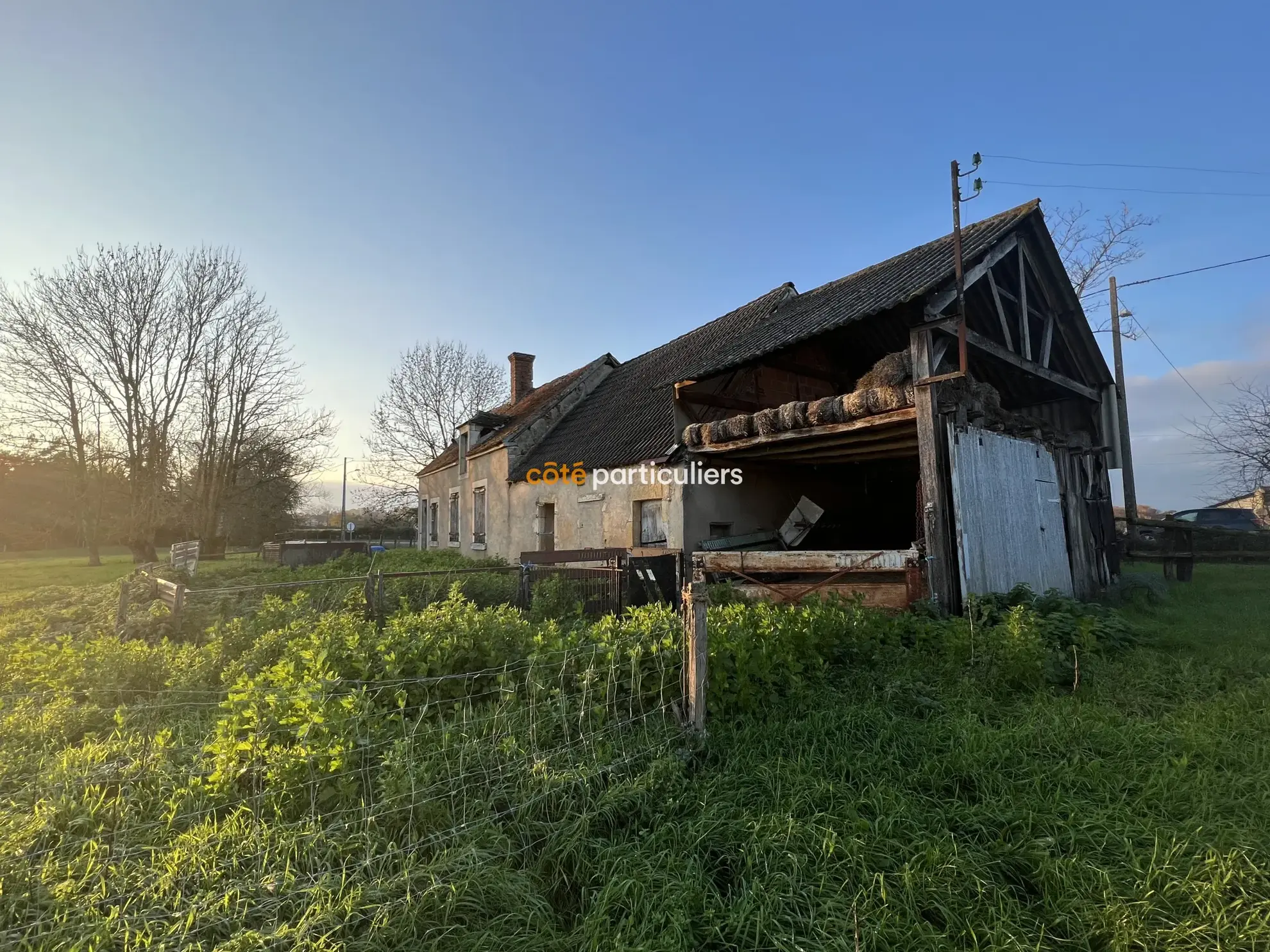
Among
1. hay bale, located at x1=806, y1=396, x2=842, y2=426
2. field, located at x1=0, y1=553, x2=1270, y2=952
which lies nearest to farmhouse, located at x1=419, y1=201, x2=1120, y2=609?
hay bale, located at x1=806, y1=396, x2=842, y2=426

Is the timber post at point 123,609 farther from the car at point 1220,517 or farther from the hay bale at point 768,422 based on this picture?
the car at point 1220,517

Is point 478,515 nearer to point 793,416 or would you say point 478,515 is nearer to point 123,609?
point 123,609

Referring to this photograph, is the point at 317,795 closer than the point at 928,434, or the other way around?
the point at 317,795

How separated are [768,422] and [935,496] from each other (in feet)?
9.04

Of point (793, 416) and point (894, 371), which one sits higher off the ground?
point (894, 371)

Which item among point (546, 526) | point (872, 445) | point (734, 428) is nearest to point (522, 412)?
point (546, 526)

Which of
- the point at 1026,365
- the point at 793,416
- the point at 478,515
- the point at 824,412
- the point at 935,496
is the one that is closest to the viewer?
the point at 935,496

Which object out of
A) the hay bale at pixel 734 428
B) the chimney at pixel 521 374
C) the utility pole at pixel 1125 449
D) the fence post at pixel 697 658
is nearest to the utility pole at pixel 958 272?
the hay bale at pixel 734 428

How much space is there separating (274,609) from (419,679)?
4.67 metres

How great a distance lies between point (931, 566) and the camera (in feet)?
25.5

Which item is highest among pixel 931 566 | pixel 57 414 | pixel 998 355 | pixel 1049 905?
pixel 57 414

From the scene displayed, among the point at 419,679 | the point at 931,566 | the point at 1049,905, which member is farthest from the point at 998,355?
the point at 419,679

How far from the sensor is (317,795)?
10.4 feet

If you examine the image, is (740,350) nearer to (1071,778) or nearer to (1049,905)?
(1071,778)
